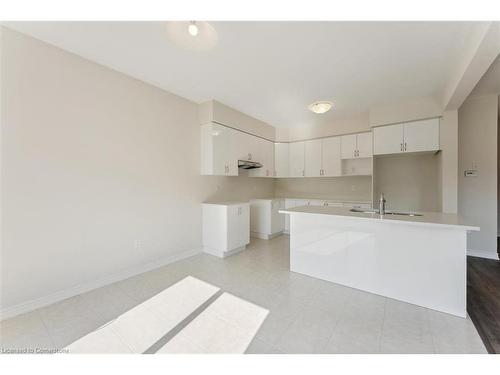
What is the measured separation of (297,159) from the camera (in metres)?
5.14

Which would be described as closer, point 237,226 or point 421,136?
point 421,136

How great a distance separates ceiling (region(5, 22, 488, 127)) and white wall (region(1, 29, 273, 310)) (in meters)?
0.29

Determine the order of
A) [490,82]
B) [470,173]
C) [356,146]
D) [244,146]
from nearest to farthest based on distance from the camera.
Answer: [490,82], [470,173], [244,146], [356,146]

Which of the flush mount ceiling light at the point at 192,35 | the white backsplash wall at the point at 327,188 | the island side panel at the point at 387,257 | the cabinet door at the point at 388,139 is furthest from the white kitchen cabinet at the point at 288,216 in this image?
the flush mount ceiling light at the point at 192,35

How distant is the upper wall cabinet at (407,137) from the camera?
3.41 metres

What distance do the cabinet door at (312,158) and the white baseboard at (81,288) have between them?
3.34 meters

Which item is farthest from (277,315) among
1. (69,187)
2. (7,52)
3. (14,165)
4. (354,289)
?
(7,52)

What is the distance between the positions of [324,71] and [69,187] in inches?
126

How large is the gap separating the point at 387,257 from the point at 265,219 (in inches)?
105

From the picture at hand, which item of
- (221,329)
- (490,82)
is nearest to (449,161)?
(490,82)

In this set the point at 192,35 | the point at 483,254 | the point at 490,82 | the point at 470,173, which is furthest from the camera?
the point at 470,173

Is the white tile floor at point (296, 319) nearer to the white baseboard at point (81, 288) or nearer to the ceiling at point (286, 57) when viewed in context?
the white baseboard at point (81, 288)

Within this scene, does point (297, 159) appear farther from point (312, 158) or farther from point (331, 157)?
point (331, 157)

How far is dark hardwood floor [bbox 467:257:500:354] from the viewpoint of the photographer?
64.0 inches
